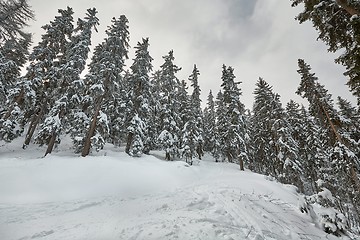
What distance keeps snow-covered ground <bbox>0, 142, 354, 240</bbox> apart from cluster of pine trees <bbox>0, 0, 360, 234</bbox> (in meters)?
2.93

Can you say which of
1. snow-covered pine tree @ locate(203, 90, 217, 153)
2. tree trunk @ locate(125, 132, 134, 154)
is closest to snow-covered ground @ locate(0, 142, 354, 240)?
tree trunk @ locate(125, 132, 134, 154)

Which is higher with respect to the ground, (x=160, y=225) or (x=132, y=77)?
(x=132, y=77)

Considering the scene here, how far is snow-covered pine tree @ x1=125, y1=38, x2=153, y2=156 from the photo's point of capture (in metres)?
23.8

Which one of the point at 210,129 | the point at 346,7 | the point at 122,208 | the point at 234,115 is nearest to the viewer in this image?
the point at 346,7

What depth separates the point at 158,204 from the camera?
9.42 meters

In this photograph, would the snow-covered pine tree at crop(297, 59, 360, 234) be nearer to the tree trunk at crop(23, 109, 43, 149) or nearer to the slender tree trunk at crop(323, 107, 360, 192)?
the slender tree trunk at crop(323, 107, 360, 192)

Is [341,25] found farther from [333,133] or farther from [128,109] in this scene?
[128,109]

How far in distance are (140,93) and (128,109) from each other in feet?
8.14

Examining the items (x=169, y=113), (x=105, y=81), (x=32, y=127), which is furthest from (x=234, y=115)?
(x=32, y=127)

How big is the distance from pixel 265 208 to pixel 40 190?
36.8ft

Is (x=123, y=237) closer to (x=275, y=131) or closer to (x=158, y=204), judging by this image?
(x=158, y=204)

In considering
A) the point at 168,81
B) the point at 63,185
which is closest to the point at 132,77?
the point at 168,81

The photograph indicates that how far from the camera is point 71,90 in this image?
19.6 metres

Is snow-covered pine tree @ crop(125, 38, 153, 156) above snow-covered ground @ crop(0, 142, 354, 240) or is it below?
above
